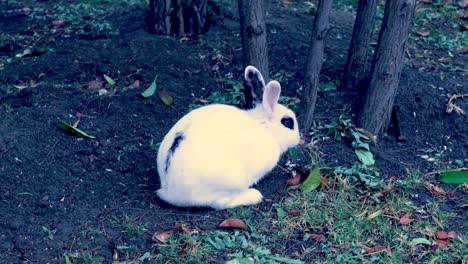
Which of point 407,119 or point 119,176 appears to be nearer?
point 119,176

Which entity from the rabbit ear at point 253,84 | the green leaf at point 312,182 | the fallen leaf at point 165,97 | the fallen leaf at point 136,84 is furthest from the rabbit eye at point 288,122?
the fallen leaf at point 136,84

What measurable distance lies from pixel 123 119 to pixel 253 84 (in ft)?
3.81

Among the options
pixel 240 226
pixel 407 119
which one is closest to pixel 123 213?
pixel 240 226

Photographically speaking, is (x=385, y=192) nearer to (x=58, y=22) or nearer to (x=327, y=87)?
(x=327, y=87)

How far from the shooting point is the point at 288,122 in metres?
4.47

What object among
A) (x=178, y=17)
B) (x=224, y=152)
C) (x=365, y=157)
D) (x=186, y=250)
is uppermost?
(x=178, y=17)

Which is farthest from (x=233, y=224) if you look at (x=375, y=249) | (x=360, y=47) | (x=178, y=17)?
(x=178, y=17)

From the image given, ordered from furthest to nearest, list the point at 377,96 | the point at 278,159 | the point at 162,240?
the point at 377,96 → the point at 278,159 → the point at 162,240

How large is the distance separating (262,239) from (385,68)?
1.49 m

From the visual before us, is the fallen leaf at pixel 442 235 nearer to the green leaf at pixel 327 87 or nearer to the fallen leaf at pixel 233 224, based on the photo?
the fallen leaf at pixel 233 224

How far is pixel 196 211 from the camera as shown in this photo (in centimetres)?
416

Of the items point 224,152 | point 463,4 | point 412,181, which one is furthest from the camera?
point 463,4

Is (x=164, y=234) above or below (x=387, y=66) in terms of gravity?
below

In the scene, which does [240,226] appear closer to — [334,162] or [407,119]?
[334,162]
